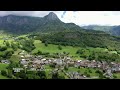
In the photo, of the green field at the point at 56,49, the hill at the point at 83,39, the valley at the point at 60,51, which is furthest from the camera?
the hill at the point at 83,39

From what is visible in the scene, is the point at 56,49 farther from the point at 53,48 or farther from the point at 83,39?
the point at 83,39

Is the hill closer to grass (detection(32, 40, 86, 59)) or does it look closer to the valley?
the valley

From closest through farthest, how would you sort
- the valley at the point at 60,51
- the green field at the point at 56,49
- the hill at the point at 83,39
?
1. the valley at the point at 60,51
2. the green field at the point at 56,49
3. the hill at the point at 83,39

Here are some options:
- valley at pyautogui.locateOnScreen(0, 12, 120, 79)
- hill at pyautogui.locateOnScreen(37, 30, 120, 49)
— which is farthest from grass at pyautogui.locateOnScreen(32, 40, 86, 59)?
hill at pyautogui.locateOnScreen(37, 30, 120, 49)

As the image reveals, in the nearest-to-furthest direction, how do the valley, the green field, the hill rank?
the valley
the green field
the hill

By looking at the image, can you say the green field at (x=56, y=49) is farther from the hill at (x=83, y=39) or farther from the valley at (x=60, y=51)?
the hill at (x=83, y=39)

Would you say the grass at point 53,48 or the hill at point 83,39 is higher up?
the hill at point 83,39

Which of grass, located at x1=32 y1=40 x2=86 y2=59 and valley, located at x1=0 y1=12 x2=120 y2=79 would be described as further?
grass, located at x1=32 y1=40 x2=86 y2=59

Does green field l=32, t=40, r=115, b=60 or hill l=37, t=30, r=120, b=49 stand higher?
hill l=37, t=30, r=120, b=49

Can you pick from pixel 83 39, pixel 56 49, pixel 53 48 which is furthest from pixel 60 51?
pixel 83 39

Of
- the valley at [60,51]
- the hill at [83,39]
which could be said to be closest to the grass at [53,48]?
the valley at [60,51]

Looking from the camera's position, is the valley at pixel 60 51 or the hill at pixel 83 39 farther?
the hill at pixel 83 39
